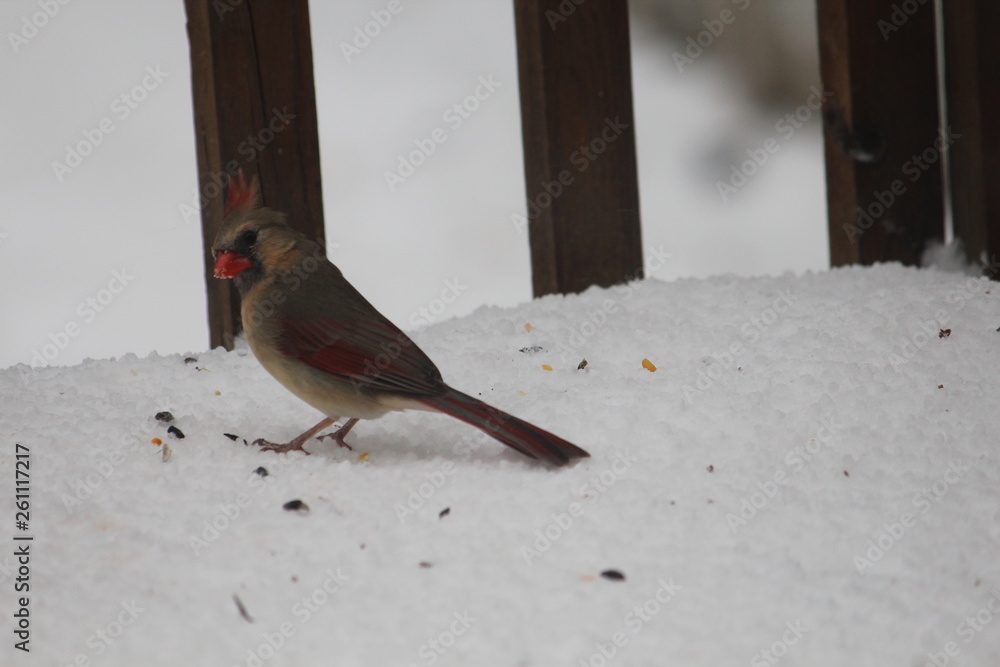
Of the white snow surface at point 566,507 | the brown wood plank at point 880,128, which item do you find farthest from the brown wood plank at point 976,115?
the white snow surface at point 566,507

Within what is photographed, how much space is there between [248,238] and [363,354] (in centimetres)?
46

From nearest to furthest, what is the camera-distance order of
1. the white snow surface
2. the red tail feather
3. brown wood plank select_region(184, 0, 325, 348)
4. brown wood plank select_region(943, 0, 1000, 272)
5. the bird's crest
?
the white snow surface, the red tail feather, the bird's crest, brown wood plank select_region(184, 0, 325, 348), brown wood plank select_region(943, 0, 1000, 272)

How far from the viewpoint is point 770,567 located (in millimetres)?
2002

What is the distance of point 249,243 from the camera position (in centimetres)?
269

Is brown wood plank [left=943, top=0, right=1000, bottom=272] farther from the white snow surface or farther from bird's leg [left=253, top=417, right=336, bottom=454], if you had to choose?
bird's leg [left=253, top=417, right=336, bottom=454]

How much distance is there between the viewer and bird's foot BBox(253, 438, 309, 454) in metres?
2.58

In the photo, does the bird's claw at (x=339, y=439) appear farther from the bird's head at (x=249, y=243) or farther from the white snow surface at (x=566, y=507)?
the bird's head at (x=249, y=243)

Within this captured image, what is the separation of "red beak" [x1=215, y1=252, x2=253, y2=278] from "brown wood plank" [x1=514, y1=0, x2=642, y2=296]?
1.32m

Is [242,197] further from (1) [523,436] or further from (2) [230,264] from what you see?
(1) [523,436]

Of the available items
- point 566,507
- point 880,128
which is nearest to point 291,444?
point 566,507

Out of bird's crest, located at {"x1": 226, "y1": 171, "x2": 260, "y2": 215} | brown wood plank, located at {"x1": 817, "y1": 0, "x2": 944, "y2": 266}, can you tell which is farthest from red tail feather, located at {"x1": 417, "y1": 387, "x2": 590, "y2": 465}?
brown wood plank, located at {"x1": 817, "y1": 0, "x2": 944, "y2": 266}

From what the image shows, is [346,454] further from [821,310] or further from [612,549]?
[821,310]

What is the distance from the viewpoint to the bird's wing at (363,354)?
97.8 inches

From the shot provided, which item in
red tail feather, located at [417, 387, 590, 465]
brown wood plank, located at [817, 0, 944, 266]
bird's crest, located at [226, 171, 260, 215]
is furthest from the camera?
brown wood plank, located at [817, 0, 944, 266]
